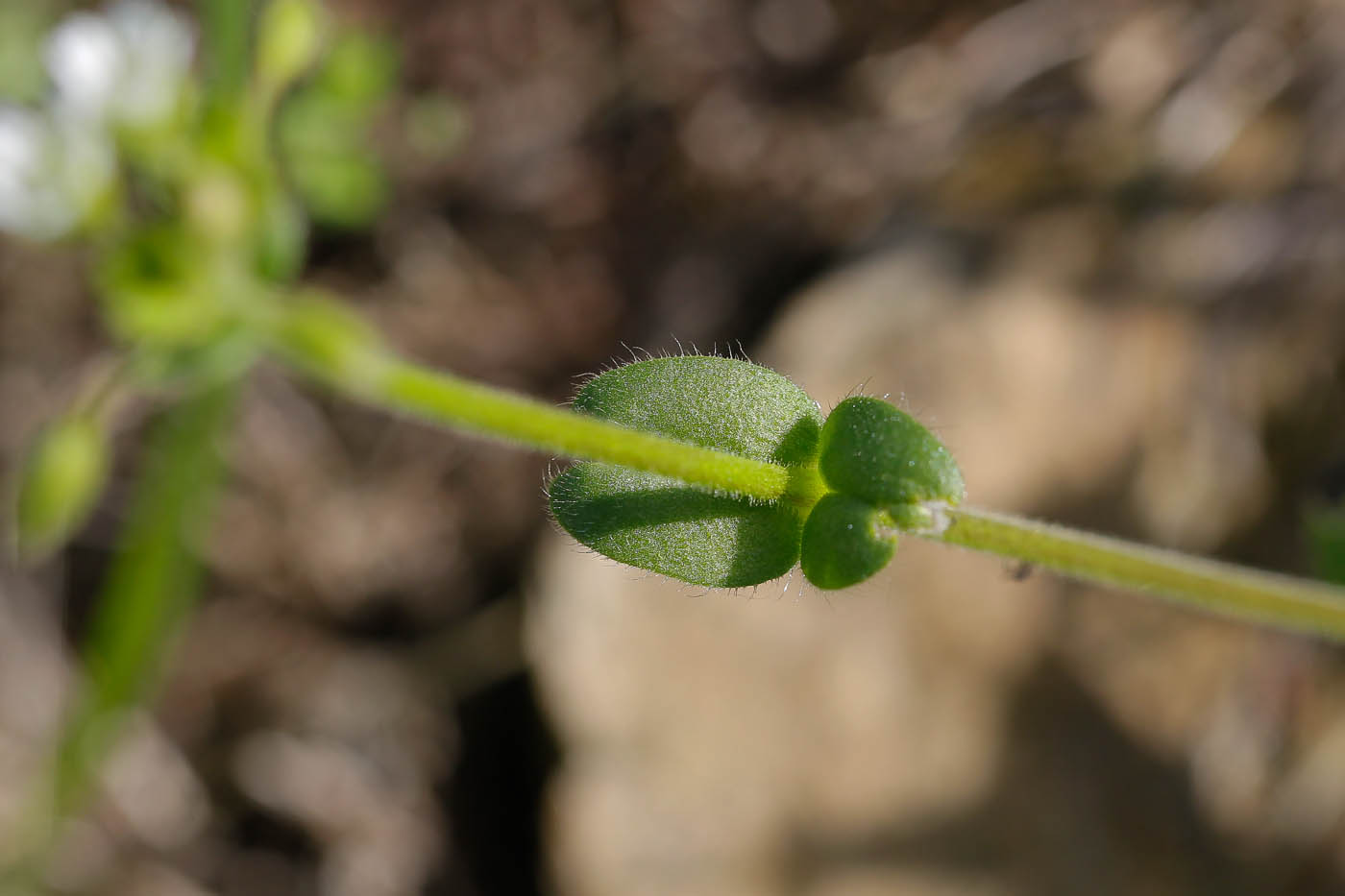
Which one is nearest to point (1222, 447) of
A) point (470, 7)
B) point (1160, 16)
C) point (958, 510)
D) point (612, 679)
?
point (1160, 16)

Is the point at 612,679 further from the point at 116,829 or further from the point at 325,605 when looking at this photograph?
the point at 116,829

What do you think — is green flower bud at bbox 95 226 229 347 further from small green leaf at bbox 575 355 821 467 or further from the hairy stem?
small green leaf at bbox 575 355 821 467

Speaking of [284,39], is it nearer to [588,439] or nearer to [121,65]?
[121,65]

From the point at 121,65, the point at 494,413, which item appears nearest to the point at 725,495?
the point at 494,413

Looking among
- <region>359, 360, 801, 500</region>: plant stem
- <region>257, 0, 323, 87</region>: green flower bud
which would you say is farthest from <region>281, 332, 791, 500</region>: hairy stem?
<region>257, 0, 323, 87</region>: green flower bud

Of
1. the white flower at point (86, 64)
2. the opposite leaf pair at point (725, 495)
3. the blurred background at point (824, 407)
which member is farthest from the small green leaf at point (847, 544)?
the white flower at point (86, 64)

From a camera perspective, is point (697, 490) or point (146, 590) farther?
point (146, 590)
